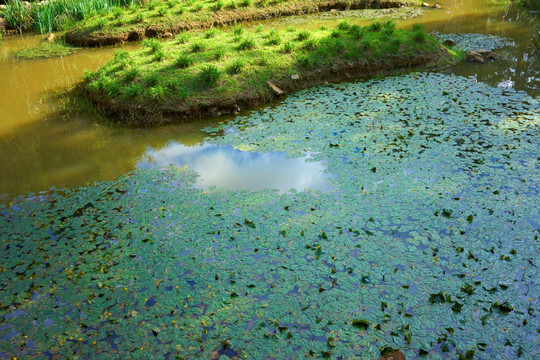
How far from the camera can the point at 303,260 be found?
4.68 meters

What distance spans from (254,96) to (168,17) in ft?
26.5

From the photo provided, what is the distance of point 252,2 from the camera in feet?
55.5

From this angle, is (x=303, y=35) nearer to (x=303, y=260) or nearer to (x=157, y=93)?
(x=157, y=93)

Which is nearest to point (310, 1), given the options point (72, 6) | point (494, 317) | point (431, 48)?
point (431, 48)

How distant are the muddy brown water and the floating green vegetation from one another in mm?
541

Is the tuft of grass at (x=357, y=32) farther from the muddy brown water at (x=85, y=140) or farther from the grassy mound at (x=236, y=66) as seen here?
the muddy brown water at (x=85, y=140)

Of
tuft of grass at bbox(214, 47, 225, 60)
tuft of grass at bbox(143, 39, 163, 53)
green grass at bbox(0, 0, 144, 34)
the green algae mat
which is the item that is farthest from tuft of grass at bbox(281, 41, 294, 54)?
green grass at bbox(0, 0, 144, 34)

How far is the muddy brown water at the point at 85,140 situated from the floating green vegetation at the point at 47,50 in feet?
1.78

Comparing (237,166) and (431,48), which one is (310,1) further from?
(237,166)

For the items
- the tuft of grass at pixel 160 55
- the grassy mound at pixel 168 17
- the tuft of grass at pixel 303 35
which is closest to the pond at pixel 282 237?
the tuft of grass at pixel 160 55

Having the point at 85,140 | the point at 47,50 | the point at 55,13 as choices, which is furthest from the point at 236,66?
the point at 55,13

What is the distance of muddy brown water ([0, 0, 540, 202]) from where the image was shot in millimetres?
6645

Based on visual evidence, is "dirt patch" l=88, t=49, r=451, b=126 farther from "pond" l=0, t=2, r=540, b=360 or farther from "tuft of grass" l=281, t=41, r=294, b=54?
"tuft of grass" l=281, t=41, r=294, b=54

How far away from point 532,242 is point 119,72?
8.84 m
